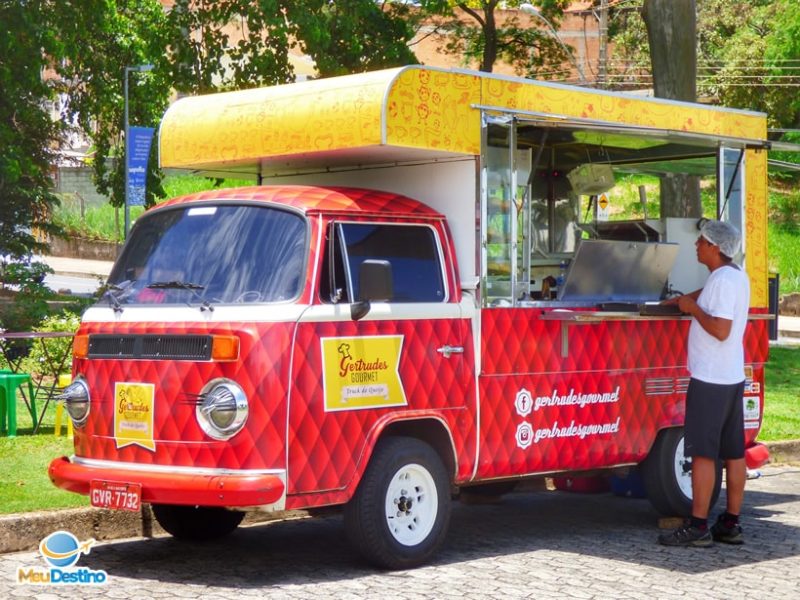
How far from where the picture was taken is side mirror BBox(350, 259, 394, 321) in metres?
7.32

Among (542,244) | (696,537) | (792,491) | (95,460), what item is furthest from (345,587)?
(792,491)

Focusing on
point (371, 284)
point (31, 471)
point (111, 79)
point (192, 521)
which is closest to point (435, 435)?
point (371, 284)

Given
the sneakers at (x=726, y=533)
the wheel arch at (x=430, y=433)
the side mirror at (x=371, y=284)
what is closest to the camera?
the side mirror at (x=371, y=284)

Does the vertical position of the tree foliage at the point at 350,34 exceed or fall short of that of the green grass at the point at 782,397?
it exceeds it

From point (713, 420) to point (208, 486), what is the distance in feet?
11.0

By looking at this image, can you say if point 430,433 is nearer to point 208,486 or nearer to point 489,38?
point 208,486

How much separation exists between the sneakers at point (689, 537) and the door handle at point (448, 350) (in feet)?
6.19

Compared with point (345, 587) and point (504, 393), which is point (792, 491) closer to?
point (504, 393)

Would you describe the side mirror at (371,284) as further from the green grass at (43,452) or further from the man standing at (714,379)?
the green grass at (43,452)

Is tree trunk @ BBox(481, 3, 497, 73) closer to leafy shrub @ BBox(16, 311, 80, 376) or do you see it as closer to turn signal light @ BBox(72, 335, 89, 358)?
leafy shrub @ BBox(16, 311, 80, 376)

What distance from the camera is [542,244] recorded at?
35.2 ft

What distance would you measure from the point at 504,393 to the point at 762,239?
3.24 meters

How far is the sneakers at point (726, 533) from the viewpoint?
8.53 metres

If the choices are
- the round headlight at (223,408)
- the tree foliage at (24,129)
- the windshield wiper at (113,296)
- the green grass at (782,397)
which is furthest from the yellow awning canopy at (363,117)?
the tree foliage at (24,129)
